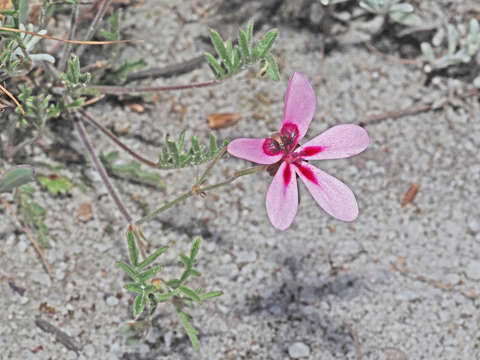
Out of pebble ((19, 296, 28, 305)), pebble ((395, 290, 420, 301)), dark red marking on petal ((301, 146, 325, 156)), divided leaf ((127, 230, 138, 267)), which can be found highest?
dark red marking on petal ((301, 146, 325, 156))

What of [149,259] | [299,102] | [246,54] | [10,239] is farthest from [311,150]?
[10,239]

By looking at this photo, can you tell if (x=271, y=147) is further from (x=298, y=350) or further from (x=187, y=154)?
(x=298, y=350)

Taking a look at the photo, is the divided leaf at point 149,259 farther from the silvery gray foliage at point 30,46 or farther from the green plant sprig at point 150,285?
the silvery gray foliage at point 30,46

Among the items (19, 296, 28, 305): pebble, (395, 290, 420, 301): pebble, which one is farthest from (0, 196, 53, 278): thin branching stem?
(395, 290, 420, 301): pebble

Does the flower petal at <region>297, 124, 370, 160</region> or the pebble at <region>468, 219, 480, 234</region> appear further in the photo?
the pebble at <region>468, 219, 480, 234</region>

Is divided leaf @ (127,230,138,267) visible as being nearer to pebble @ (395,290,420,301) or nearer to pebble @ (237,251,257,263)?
pebble @ (237,251,257,263)

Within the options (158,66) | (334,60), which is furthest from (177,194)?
(334,60)
